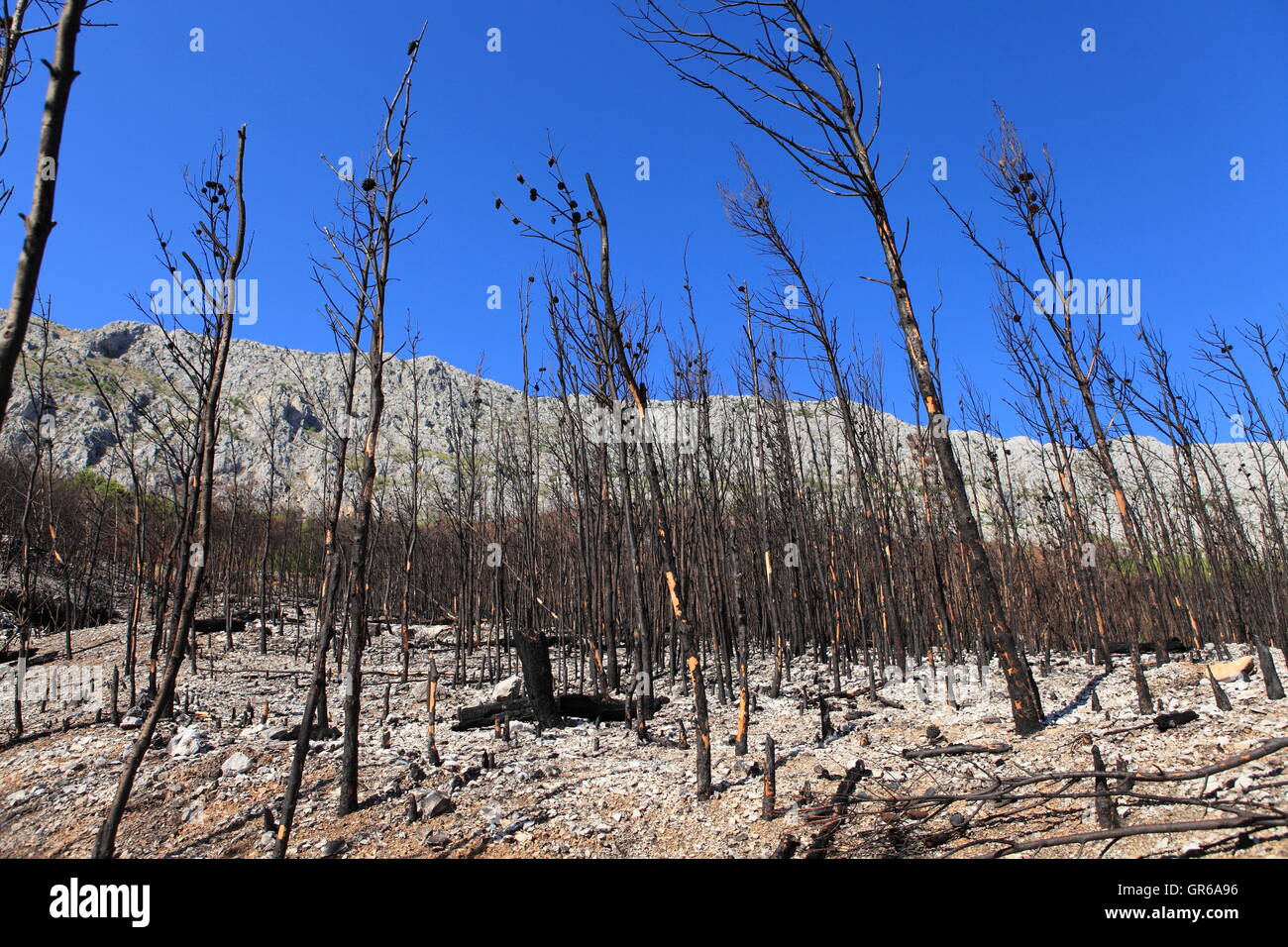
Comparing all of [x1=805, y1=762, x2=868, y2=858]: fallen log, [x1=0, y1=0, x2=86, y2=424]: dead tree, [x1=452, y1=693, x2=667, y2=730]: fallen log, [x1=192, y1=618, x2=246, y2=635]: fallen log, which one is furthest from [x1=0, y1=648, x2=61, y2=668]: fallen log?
[x1=805, y1=762, x2=868, y2=858]: fallen log

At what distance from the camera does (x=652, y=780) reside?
527 cm

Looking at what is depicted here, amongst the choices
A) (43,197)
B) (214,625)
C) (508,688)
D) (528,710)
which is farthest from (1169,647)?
(214,625)

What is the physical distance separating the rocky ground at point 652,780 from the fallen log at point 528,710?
0.24 meters

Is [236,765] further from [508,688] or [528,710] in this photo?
[508,688]

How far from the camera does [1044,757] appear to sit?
427 cm

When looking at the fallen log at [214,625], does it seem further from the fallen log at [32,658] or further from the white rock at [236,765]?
the white rock at [236,765]

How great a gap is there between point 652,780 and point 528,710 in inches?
106

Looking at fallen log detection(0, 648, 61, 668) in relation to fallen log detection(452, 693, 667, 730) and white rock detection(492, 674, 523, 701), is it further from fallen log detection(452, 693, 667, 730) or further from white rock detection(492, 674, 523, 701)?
fallen log detection(452, 693, 667, 730)

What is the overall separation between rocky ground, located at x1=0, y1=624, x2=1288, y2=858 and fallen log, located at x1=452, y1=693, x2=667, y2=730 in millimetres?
244

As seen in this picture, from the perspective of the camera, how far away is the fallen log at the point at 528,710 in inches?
290

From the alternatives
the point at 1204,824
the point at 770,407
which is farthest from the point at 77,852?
the point at 770,407

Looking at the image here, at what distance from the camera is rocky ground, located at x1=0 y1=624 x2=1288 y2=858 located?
3.37 metres

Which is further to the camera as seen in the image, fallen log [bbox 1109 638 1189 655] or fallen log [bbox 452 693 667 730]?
fallen log [bbox 1109 638 1189 655]
